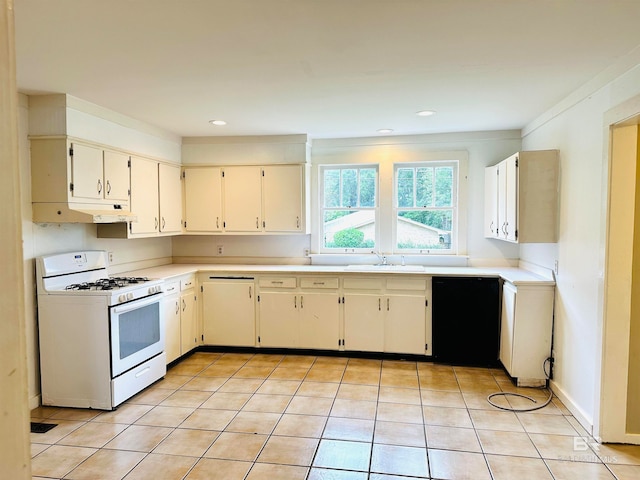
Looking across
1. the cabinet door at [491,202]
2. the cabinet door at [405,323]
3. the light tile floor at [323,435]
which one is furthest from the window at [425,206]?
the light tile floor at [323,435]

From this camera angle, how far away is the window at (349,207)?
199 inches

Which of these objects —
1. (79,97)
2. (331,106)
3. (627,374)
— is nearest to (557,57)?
(331,106)

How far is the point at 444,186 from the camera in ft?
16.1

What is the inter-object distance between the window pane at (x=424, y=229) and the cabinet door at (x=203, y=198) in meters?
2.15

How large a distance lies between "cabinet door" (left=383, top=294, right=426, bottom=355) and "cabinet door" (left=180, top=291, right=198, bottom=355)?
6.76ft

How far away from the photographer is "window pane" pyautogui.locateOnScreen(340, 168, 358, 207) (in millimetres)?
5082

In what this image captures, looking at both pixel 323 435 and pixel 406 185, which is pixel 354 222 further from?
pixel 323 435

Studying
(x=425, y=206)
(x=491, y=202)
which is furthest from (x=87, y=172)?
(x=491, y=202)

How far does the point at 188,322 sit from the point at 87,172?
1.83m

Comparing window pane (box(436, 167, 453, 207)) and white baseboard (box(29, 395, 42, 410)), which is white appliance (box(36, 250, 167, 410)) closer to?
white baseboard (box(29, 395, 42, 410))

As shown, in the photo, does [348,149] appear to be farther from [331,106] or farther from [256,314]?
[256,314]

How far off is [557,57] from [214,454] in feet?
10.4

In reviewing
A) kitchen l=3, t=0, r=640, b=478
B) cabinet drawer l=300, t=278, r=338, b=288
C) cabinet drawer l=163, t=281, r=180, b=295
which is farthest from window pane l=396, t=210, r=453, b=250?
cabinet drawer l=163, t=281, r=180, b=295

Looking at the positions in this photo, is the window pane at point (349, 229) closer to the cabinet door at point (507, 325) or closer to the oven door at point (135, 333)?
the cabinet door at point (507, 325)
